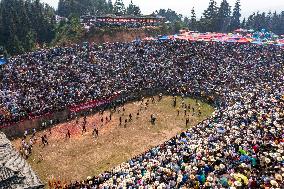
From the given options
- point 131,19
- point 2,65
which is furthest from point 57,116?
point 131,19

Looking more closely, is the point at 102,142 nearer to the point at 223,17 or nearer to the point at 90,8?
the point at 223,17

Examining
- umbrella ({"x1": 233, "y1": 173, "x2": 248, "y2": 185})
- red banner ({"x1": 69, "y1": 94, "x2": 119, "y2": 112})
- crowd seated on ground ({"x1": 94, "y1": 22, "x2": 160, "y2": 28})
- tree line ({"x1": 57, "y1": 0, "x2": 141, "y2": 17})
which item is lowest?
red banner ({"x1": 69, "y1": 94, "x2": 119, "y2": 112})

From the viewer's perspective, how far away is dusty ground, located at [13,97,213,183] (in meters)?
33.5

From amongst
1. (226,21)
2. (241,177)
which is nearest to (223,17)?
(226,21)

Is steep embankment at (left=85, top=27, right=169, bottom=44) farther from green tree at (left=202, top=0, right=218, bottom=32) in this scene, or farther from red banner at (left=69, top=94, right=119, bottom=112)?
red banner at (left=69, top=94, right=119, bottom=112)

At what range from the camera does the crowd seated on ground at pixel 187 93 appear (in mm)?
23422

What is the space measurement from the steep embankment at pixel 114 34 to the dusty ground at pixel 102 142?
104 feet

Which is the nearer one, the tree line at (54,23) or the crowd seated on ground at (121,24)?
the tree line at (54,23)

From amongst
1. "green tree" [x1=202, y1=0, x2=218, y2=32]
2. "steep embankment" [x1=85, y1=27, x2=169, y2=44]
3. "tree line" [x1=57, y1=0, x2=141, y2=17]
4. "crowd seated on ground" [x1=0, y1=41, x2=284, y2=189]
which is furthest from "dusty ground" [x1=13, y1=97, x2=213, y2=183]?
"tree line" [x1=57, y1=0, x2=141, y2=17]

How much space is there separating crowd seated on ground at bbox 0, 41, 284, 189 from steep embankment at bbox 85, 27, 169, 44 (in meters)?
12.6

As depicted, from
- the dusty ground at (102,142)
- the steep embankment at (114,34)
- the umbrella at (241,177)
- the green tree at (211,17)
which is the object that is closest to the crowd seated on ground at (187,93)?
the umbrella at (241,177)

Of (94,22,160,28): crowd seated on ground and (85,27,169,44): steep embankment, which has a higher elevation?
(94,22,160,28): crowd seated on ground

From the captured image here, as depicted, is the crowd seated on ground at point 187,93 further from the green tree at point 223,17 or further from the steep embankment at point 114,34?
the green tree at point 223,17

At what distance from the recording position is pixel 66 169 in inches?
1315
